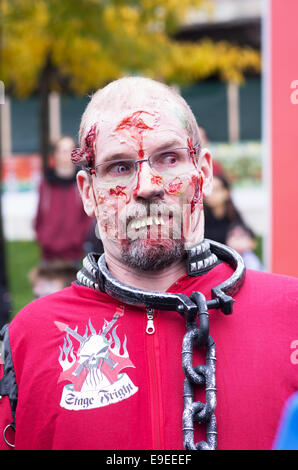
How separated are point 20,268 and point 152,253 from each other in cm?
990

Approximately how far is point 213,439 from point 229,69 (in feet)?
40.5

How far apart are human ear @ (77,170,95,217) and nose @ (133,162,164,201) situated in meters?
0.25

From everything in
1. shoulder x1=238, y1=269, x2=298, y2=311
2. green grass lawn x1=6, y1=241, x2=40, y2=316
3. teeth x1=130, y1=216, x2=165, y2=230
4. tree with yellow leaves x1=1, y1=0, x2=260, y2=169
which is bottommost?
green grass lawn x1=6, y1=241, x2=40, y2=316

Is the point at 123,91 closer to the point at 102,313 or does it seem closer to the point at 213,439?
the point at 102,313

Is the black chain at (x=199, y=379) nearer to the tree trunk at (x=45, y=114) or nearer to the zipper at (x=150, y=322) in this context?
the zipper at (x=150, y=322)

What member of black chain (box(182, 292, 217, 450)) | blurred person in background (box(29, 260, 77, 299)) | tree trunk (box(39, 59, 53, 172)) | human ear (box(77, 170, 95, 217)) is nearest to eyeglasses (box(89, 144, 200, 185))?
human ear (box(77, 170, 95, 217))

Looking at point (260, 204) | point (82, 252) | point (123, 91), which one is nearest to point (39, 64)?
point (260, 204)

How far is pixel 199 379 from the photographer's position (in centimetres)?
213

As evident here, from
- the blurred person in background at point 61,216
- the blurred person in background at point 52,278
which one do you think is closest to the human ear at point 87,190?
the blurred person in background at point 52,278

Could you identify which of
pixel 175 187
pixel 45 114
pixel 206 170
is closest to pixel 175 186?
pixel 175 187

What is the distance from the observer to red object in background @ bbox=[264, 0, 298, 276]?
3.82 meters

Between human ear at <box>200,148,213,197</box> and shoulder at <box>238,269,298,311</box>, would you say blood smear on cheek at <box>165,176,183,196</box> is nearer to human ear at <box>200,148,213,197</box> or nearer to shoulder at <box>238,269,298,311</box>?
human ear at <box>200,148,213,197</box>

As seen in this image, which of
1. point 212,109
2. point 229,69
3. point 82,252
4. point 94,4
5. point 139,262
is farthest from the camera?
point 212,109
